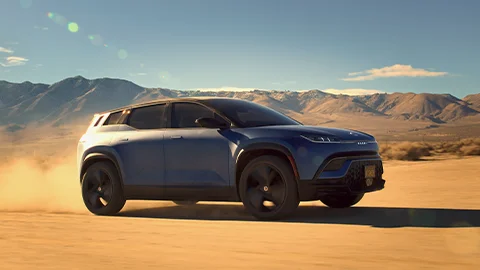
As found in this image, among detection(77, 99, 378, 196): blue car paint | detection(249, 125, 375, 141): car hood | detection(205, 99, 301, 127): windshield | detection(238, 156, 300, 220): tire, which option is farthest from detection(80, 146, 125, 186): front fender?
detection(249, 125, 375, 141): car hood

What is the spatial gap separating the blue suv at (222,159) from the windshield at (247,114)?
16mm

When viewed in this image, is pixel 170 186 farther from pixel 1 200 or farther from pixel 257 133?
pixel 1 200

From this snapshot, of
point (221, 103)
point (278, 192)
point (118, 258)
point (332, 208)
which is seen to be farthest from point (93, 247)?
point (332, 208)

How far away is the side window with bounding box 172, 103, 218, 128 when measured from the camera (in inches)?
376

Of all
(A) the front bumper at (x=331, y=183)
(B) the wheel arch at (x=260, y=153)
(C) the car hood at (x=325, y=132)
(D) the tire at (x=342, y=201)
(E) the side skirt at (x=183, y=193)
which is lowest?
(D) the tire at (x=342, y=201)

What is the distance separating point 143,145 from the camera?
32.2ft

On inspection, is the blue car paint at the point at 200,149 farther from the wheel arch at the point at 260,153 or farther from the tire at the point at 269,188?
the tire at the point at 269,188

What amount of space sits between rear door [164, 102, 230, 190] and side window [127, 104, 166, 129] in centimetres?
22

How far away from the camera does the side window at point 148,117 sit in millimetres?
9914

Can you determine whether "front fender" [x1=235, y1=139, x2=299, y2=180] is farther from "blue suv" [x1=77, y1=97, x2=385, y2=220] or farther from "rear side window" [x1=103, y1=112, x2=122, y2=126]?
"rear side window" [x1=103, y1=112, x2=122, y2=126]

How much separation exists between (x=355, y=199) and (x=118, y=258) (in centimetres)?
509

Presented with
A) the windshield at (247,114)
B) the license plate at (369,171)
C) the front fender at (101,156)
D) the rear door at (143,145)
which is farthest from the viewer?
the front fender at (101,156)

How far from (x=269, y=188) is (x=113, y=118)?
3.44 m

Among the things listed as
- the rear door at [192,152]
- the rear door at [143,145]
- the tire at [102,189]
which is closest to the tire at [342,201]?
the rear door at [192,152]
